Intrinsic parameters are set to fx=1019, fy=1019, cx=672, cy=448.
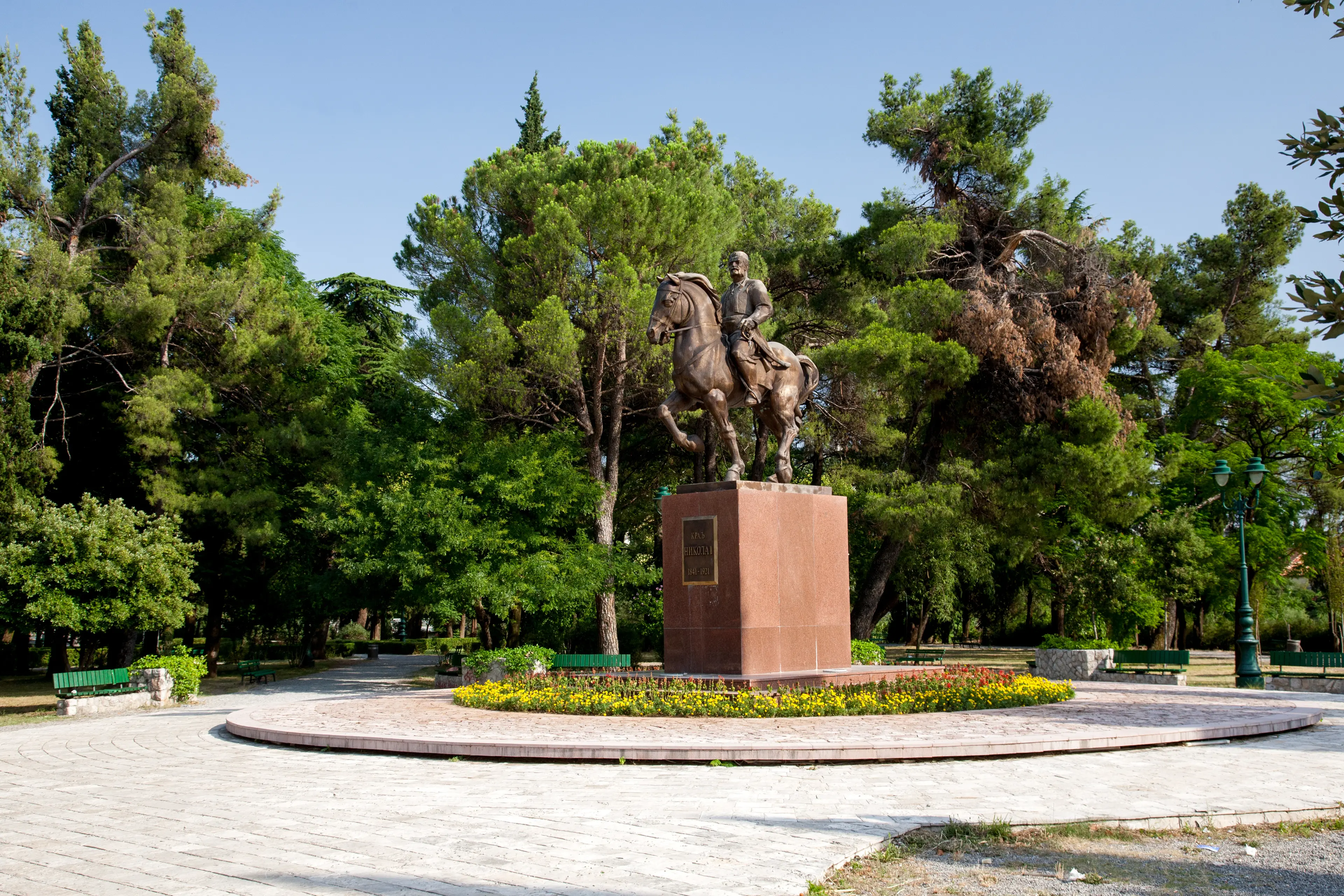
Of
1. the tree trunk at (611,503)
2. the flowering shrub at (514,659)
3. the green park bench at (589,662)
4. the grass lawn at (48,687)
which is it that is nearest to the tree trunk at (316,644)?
the grass lawn at (48,687)

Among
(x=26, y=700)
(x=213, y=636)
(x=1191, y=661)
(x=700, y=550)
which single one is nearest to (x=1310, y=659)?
(x=1191, y=661)

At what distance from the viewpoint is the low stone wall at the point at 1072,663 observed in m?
21.0

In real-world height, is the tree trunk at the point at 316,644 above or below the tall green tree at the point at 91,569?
below

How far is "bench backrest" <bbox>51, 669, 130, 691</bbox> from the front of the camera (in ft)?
57.4

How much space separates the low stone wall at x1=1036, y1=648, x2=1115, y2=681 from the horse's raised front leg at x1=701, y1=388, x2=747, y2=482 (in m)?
10.2

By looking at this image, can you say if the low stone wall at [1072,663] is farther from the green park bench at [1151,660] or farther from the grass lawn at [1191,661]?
the grass lawn at [1191,661]

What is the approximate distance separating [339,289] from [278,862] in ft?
120

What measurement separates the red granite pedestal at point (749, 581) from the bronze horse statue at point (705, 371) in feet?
2.26

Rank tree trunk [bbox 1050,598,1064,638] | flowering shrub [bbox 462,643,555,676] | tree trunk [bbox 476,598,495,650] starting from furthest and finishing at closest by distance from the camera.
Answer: tree trunk [bbox 1050,598,1064,638] < tree trunk [bbox 476,598,495,650] < flowering shrub [bbox 462,643,555,676]

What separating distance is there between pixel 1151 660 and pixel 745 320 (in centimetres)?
1222

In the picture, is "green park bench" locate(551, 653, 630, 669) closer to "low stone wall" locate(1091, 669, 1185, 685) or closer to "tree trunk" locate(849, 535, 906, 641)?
"tree trunk" locate(849, 535, 906, 641)

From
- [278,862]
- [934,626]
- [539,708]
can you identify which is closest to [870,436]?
[539,708]

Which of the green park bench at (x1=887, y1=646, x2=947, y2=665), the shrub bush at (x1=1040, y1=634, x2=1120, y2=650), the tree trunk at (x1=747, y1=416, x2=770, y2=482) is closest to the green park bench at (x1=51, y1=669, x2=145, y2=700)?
the tree trunk at (x1=747, y1=416, x2=770, y2=482)

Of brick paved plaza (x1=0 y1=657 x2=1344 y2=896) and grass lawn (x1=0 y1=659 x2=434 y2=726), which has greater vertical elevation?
brick paved plaza (x1=0 y1=657 x2=1344 y2=896)
